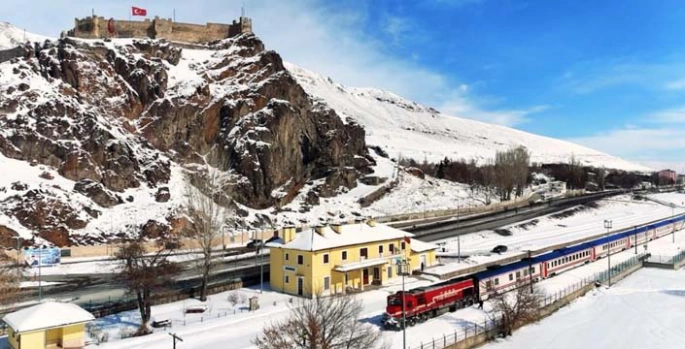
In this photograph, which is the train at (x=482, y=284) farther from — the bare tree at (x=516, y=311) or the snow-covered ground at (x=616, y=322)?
the snow-covered ground at (x=616, y=322)

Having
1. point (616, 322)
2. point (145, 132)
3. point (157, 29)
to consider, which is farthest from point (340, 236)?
point (157, 29)

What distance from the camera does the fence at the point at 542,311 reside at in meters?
36.5

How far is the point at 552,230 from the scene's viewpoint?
103562mm

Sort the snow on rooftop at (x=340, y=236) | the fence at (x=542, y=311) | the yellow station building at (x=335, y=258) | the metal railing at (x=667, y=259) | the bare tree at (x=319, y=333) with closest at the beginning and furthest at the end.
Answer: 1. the bare tree at (x=319, y=333)
2. the fence at (x=542, y=311)
3. the yellow station building at (x=335, y=258)
4. the snow on rooftop at (x=340, y=236)
5. the metal railing at (x=667, y=259)

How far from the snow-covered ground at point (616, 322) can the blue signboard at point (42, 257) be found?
50.3m

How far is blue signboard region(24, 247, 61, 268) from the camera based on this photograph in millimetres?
58062

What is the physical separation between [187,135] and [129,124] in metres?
10.8

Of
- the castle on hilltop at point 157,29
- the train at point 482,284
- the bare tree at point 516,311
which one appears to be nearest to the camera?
the train at point 482,284

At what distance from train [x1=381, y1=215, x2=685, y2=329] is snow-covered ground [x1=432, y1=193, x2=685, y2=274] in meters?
8.44

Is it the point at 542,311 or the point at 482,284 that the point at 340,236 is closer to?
the point at 482,284


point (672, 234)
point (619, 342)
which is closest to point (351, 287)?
point (619, 342)

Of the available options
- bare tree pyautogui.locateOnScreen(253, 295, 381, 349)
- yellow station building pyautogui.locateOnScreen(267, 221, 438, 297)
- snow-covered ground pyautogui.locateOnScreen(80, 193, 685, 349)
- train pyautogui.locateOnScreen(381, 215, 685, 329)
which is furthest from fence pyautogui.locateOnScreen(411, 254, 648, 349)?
yellow station building pyautogui.locateOnScreen(267, 221, 438, 297)

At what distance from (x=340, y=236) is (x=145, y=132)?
60161mm

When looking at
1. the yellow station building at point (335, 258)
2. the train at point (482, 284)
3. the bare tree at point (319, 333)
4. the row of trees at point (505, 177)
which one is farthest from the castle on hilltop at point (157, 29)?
the bare tree at point (319, 333)
